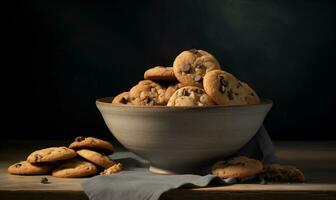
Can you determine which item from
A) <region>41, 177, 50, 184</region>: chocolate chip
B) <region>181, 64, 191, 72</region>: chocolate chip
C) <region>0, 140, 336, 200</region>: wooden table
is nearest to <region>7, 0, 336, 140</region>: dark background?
<region>0, 140, 336, 200</region>: wooden table

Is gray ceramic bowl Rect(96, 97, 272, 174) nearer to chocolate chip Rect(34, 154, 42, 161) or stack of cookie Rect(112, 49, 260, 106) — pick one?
stack of cookie Rect(112, 49, 260, 106)

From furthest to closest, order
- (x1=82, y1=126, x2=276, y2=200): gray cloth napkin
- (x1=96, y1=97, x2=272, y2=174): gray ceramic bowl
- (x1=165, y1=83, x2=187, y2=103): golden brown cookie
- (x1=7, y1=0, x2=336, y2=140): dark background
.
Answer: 1. (x1=7, y1=0, x2=336, y2=140): dark background
2. (x1=165, y1=83, x2=187, y2=103): golden brown cookie
3. (x1=96, y1=97, x2=272, y2=174): gray ceramic bowl
4. (x1=82, y1=126, x2=276, y2=200): gray cloth napkin

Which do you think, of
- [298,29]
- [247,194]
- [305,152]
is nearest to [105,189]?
[247,194]

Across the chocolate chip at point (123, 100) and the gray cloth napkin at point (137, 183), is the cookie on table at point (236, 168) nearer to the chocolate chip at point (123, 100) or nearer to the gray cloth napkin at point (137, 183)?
the gray cloth napkin at point (137, 183)

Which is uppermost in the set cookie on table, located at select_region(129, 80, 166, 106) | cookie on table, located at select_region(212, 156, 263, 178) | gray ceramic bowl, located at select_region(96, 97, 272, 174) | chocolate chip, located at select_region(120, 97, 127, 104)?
cookie on table, located at select_region(129, 80, 166, 106)

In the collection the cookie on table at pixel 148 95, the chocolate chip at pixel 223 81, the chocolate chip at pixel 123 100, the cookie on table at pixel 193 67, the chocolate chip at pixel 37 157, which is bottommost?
the chocolate chip at pixel 37 157

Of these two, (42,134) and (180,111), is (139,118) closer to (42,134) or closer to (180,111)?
(180,111)

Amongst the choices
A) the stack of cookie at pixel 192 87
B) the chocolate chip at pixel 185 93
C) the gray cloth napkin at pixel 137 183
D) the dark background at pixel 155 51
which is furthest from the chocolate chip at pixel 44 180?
Answer: the dark background at pixel 155 51
